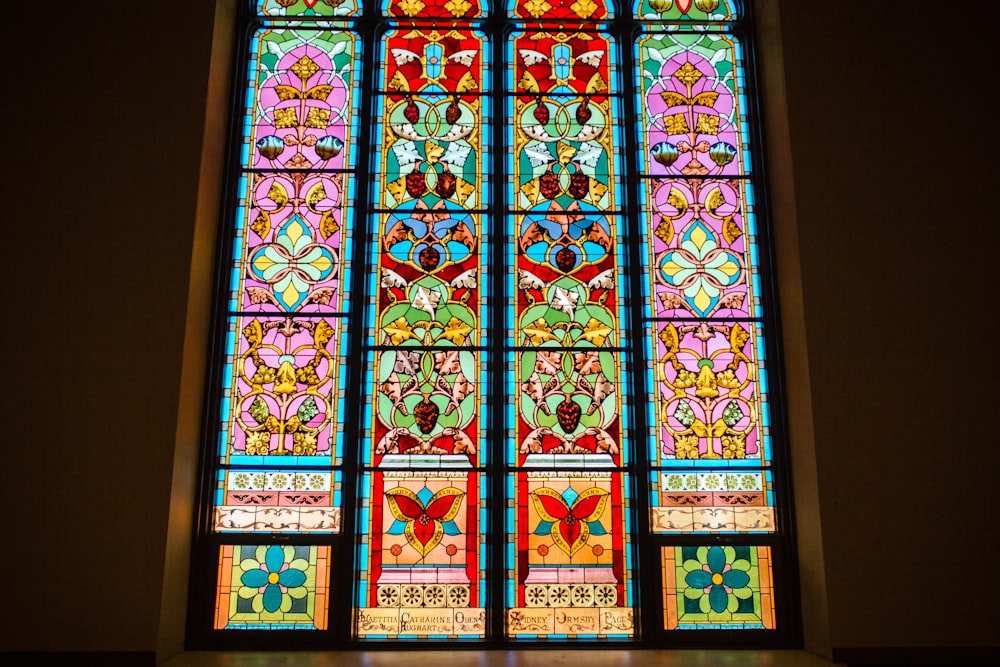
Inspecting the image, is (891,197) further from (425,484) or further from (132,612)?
(132,612)

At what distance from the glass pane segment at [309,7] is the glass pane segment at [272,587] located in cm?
234

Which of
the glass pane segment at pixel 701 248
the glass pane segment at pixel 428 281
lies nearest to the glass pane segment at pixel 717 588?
the glass pane segment at pixel 701 248

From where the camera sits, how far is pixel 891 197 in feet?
12.0

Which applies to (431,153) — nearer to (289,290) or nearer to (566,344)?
(289,290)

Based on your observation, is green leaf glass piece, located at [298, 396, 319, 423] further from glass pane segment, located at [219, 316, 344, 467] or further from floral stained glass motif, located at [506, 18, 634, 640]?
floral stained glass motif, located at [506, 18, 634, 640]

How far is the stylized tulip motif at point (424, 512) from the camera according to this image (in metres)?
3.58

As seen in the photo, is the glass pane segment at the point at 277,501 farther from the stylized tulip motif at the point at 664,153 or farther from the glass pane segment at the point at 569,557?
the stylized tulip motif at the point at 664,153

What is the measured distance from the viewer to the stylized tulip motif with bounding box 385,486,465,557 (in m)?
3.58

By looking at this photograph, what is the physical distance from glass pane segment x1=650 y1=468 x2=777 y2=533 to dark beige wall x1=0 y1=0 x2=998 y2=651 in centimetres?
32

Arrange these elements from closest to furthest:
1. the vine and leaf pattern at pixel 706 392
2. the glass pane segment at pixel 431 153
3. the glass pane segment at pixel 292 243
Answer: the vine and leaf pattern at pixel 706 392, the glass pane segment at pixel 292 243, the glass pane segment at pixel 431 153

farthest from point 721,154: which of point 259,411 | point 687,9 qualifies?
point 259,411

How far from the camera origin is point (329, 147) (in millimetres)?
4008

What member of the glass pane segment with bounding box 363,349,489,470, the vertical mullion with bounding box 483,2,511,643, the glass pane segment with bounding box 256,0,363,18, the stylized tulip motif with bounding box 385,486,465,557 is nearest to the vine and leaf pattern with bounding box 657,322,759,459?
the vertical mullion with bounding box 483,2,511,643

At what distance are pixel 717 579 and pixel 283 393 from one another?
72.1 inches
